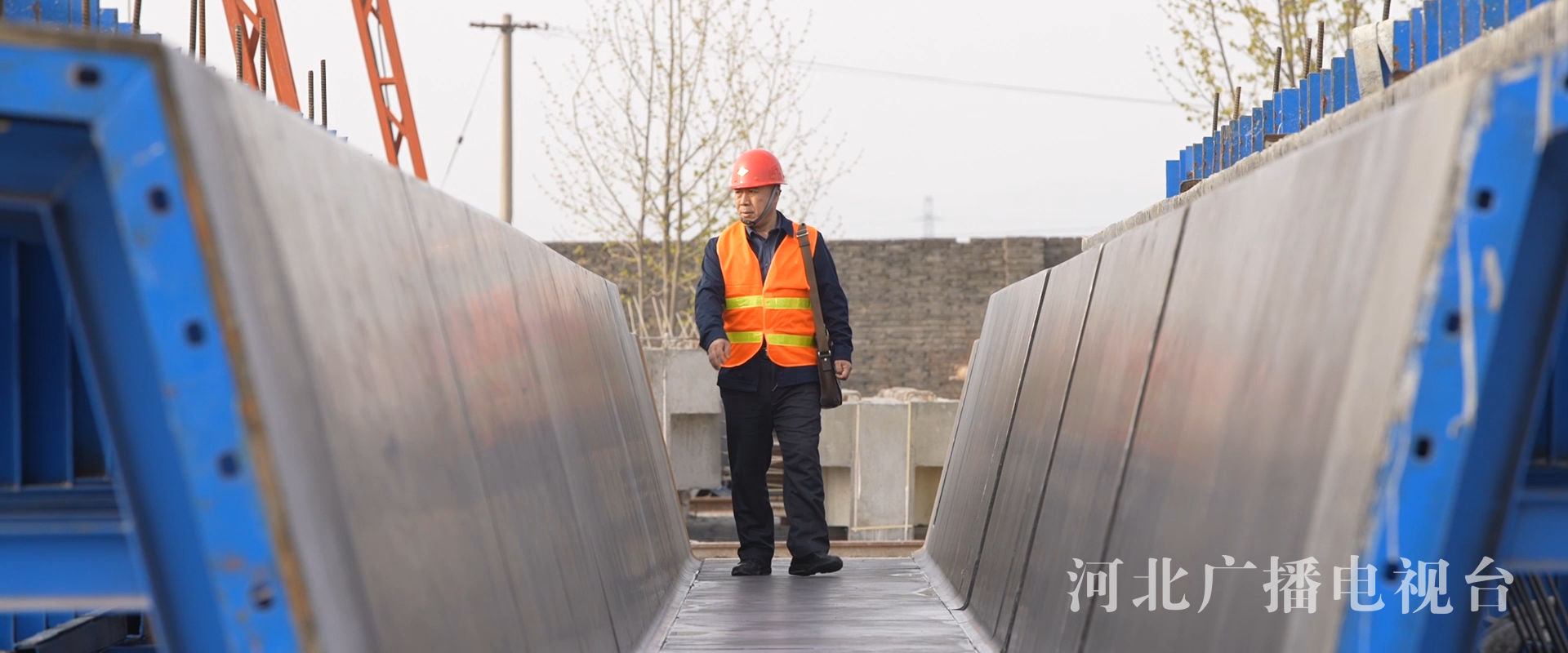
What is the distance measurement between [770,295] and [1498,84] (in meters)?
5.79

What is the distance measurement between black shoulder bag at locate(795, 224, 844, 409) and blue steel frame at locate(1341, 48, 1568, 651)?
5.39 m

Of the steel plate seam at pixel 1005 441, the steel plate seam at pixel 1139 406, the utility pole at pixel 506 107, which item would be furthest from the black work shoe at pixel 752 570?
the utility pole at pixel 506 107

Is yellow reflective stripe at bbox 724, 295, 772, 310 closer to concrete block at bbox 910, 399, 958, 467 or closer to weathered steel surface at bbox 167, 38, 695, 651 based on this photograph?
weathered steel surface at bbox 167, 38, 695, 651

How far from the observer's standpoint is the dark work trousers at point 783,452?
7.57 metres

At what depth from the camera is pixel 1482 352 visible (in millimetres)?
1921

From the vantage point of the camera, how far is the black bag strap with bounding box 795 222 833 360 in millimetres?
7520

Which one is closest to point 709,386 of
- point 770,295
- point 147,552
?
point 770,295

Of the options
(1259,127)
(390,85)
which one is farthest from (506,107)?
(1259,127)

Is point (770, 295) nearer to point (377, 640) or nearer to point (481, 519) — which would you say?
point (481, 519)

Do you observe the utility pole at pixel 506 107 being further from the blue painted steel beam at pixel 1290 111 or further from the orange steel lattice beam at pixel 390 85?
the blue painted steel beam at pixel 1290 111

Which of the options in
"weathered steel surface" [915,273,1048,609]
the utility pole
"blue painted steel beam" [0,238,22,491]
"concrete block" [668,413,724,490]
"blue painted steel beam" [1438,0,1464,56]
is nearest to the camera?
"blue painted steel beam" [0,238,22,491]

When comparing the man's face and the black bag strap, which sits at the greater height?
the man's face

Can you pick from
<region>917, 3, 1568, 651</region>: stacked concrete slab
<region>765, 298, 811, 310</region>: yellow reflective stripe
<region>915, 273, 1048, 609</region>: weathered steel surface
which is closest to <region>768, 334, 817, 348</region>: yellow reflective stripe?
<region>765, 298, 811, 310</region>: yellow reflective stripe

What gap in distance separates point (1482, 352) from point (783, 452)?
19.1ft
